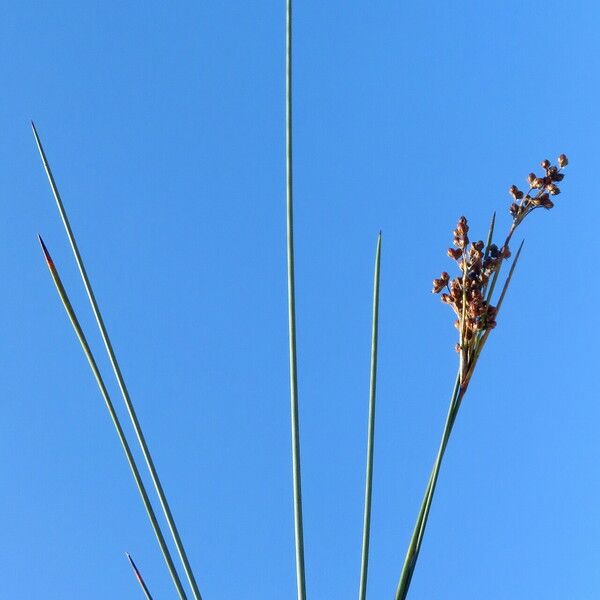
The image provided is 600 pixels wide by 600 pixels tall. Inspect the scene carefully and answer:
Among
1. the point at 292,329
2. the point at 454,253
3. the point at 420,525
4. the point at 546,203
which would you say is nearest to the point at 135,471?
the point at 292,329

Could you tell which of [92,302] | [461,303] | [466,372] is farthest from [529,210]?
[92,302]

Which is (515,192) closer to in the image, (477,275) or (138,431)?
(477,275)

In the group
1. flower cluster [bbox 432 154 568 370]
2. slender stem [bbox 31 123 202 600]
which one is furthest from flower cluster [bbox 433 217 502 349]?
slender stem [bbox 31 123 202 600]

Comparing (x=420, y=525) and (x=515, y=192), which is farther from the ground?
(x=515, y=192)

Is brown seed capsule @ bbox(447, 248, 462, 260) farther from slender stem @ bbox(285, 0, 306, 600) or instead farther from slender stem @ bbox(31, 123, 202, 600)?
slender stem @ bbox(31, 123, 202, 600)

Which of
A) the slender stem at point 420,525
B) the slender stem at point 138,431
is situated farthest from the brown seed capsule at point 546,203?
the slender stem at point 138,431

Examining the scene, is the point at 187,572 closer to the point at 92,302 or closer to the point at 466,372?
the point at 92,302
